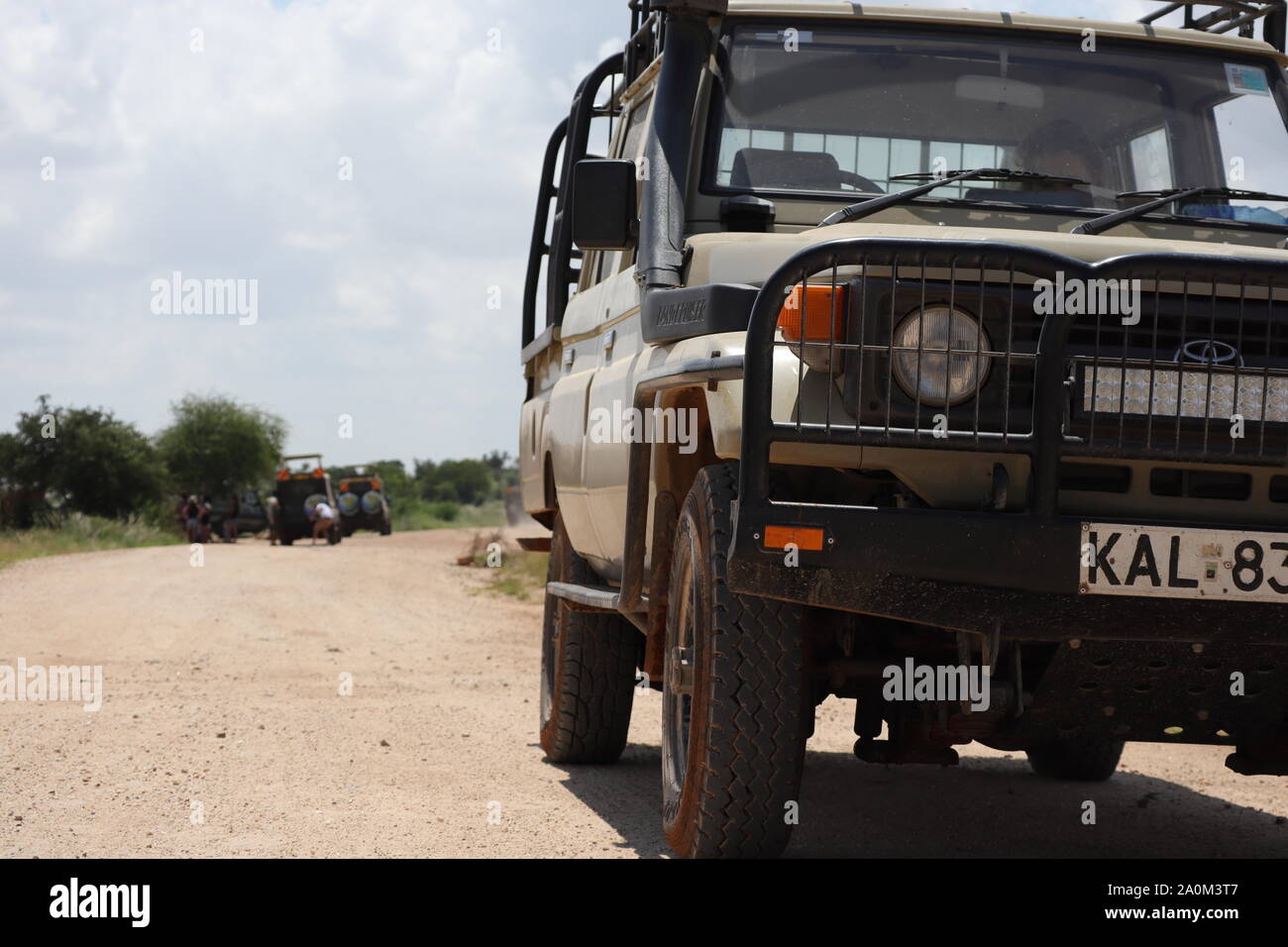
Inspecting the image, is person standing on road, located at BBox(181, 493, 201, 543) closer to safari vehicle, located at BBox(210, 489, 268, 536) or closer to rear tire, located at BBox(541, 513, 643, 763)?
safari vehicle, located at BBox(210, 489, 268, 536)

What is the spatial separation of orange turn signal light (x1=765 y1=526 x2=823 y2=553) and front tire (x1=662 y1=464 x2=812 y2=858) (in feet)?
1.13

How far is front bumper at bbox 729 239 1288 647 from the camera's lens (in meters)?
3.78

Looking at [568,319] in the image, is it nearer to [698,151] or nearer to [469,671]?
[698,151]

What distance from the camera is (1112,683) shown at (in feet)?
13.7

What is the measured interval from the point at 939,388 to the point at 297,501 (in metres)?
34.2

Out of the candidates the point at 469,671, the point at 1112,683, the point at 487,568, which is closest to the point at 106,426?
the point at 487,568

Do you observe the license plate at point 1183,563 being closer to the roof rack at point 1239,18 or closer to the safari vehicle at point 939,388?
the safari vehicle at point 939,388

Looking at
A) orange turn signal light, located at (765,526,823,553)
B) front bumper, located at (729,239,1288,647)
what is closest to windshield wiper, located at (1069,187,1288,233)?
front bumper, located at (729,239,1288,647)

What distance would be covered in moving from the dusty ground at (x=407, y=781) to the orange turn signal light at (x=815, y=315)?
1.89 metres

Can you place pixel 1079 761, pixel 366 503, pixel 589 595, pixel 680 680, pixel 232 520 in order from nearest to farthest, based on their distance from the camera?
pixel 680 680 → pixel 589 595 → pixel 1079 761 → pixel 232 520 → pixel 366 503

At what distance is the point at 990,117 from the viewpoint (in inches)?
211

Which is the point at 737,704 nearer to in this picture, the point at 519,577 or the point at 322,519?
the point at 519,577

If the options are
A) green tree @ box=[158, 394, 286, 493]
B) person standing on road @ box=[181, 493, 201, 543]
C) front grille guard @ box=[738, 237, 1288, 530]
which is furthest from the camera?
green tree @ box=[158, 394, 286, 493]

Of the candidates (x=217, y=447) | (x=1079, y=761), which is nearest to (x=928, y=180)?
(x=1079, y=761)
